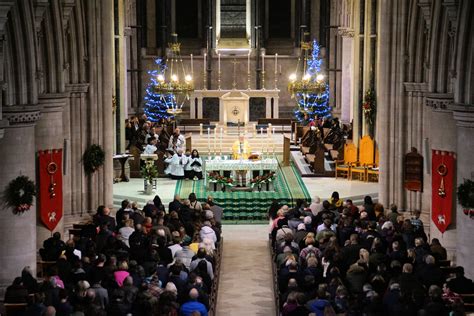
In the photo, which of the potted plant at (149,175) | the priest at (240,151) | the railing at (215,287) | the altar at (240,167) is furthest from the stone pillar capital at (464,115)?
the potted plant at (149,175)

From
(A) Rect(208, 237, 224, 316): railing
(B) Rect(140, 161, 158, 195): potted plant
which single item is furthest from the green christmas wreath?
(A) Rect(208, 237, 224, 316): railing

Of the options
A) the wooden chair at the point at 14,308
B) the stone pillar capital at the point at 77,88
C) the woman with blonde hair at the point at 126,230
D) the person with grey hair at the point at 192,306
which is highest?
the stone pillar capital at the point at 77,88

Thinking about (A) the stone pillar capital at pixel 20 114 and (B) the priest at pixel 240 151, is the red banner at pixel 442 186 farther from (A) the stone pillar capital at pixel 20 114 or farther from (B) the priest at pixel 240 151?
(B) the priest at pixel 240 151

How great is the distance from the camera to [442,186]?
2727cm

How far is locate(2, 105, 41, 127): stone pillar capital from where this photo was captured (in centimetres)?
2458

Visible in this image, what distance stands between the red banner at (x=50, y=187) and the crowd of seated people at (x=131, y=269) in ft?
2.98

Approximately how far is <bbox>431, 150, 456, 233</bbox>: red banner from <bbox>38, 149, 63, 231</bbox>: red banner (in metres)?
8.07

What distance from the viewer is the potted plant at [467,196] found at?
24.2 meters

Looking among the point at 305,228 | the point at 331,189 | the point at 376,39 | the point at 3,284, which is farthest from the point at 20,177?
the point at 376,39

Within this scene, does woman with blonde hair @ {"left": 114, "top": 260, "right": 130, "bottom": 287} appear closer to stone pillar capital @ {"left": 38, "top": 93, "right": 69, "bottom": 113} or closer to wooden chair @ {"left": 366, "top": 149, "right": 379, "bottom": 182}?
stone pillar capital @ {"left": 38, "top": 93, "right": 69, "bottom": 113}

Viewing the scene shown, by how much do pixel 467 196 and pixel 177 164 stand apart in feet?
55.0

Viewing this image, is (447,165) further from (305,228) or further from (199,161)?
(199,161)

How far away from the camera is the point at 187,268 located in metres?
23.3

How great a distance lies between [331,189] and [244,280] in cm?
1143
